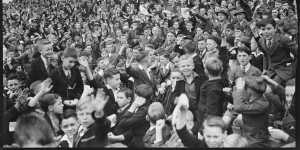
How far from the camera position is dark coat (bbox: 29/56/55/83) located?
5.30 m

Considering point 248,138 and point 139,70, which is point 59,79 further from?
point 248,138

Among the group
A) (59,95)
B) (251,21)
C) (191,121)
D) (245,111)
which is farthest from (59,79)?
(251,21)

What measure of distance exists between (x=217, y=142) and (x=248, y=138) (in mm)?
382

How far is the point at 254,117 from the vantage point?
4262mm

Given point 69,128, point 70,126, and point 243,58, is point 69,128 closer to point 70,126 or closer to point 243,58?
point 70,126

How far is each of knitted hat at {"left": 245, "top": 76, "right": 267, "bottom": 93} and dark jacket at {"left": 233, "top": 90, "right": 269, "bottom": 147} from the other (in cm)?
7

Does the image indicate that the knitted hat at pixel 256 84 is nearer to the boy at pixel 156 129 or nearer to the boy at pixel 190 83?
the boy at pixel 190 83

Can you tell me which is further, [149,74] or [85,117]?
[149,74]

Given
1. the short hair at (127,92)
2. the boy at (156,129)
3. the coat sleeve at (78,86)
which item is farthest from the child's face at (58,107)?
the boy at (156,129)

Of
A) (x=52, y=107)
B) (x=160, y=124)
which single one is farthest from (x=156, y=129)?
(x=52, y=107)

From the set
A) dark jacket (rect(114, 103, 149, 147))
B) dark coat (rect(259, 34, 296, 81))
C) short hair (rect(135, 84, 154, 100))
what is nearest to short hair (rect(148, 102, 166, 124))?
dark jacket (rect(114, 103, 149, 147))

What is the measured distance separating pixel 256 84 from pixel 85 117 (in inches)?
58.2

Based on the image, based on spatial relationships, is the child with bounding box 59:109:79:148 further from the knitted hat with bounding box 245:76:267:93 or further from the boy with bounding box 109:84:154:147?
the knitted hat with bounding box 245:76:267:93

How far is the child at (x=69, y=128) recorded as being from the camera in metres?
4.50
